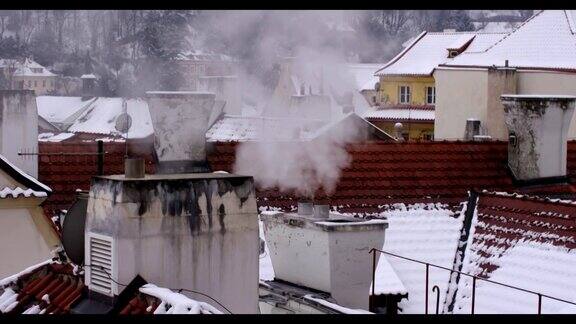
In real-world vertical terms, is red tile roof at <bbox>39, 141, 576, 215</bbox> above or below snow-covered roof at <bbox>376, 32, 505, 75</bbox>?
below

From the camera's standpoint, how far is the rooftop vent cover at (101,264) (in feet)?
24.2

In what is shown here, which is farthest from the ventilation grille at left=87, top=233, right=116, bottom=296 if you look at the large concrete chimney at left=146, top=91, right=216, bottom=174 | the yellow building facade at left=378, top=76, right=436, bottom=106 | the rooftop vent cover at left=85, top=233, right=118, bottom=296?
the yellow building facade at left=378, top=76, right=436, bottom=106

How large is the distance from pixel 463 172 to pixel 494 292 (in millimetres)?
3976

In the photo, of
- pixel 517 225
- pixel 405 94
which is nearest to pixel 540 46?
pixel 405 94

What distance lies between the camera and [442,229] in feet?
41.3

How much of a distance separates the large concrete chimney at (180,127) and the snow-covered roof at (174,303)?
6.32 metres

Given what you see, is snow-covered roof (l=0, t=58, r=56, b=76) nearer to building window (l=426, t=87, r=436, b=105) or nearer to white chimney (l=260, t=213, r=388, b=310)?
white chimney (l=260, t=213, r=388, b=310)

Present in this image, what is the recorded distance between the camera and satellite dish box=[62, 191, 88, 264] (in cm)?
844

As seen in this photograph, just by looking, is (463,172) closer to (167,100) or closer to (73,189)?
(167,100)

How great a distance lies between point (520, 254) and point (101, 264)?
15.8 ft

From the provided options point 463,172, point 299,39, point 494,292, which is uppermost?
point 299,39

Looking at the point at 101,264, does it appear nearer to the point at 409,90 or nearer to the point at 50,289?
the point at 50,289

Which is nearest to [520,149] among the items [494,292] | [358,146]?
[358,146]

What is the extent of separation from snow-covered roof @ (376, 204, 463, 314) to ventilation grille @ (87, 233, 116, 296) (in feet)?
13.4
